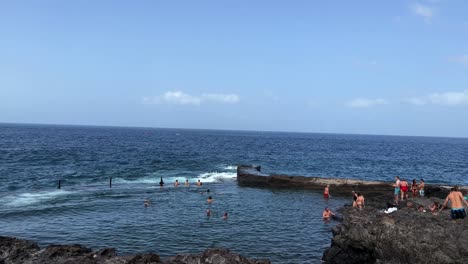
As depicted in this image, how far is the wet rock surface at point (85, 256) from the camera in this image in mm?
15859

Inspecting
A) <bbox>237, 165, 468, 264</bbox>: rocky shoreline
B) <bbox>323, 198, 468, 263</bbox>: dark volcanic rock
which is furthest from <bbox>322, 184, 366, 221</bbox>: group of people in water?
<bbox>323, 198, 468, 263</bbox>: dark volcanic rock

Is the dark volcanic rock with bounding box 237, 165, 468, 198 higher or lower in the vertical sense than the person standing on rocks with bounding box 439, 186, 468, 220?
lower

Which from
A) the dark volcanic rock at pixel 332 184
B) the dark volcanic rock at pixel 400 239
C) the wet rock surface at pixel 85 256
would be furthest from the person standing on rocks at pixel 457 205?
the dark volcanic rock at pixel 332 184

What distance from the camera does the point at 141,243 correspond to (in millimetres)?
26812

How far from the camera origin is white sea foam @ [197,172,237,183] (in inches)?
2363

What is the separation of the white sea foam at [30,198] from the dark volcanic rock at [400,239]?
105ft

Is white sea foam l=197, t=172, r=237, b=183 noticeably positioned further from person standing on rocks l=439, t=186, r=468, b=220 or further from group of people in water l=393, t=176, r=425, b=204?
person standing on rocks l=439, t=186, r=468, b=220

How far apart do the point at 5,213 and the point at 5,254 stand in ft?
64.2

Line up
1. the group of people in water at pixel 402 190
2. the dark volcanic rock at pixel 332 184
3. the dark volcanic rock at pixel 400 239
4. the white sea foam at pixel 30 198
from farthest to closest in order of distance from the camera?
the dark volcanic rock at pixel 332 184, the white sea foam at pixel 30 198, the group of people in water at pixel 402 190, the dark volcanic rock at pixel 400 239

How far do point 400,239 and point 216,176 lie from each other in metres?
46.0

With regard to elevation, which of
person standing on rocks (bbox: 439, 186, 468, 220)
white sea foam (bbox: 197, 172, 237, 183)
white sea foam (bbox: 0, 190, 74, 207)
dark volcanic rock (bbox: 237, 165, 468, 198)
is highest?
person standing on rocks (bbox: 439, 186, 468, 220)

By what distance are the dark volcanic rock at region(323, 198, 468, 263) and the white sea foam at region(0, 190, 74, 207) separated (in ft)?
→ 105

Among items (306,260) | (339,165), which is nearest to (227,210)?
(306,260)

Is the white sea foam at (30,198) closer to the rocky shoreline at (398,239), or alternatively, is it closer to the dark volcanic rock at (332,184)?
the dark volcanic rock at (332,184)
